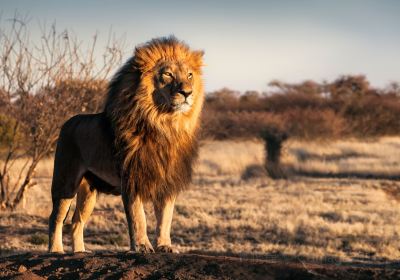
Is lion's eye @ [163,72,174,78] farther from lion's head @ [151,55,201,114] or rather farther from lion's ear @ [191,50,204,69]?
lion's ear @ [191,50,204,69]

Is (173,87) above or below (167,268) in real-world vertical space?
above

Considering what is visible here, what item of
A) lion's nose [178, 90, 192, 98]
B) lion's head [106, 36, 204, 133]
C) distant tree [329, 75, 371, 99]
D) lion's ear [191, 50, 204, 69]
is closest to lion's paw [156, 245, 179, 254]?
lion's head [106, 36, 204, 133]

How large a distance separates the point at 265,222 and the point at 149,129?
A: 7801 millimetres

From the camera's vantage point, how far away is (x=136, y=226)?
5.68m

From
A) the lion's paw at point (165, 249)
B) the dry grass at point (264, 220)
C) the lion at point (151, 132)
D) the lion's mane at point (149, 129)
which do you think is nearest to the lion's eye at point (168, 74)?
the lion at point (151, 132)

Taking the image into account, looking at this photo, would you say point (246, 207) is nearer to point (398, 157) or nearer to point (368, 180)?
point (368, 180)

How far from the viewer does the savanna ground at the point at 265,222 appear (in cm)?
997

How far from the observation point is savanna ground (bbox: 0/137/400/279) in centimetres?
997

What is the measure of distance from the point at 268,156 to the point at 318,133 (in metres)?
21.9

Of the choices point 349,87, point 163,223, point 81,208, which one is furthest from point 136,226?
point 349,87

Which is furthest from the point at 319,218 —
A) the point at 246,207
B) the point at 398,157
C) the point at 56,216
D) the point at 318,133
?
the point at 318,133

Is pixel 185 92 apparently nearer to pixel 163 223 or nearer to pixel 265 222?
pixel 163 223

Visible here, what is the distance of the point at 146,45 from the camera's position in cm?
628

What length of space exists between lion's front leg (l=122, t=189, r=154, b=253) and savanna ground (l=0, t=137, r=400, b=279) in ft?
1.91
